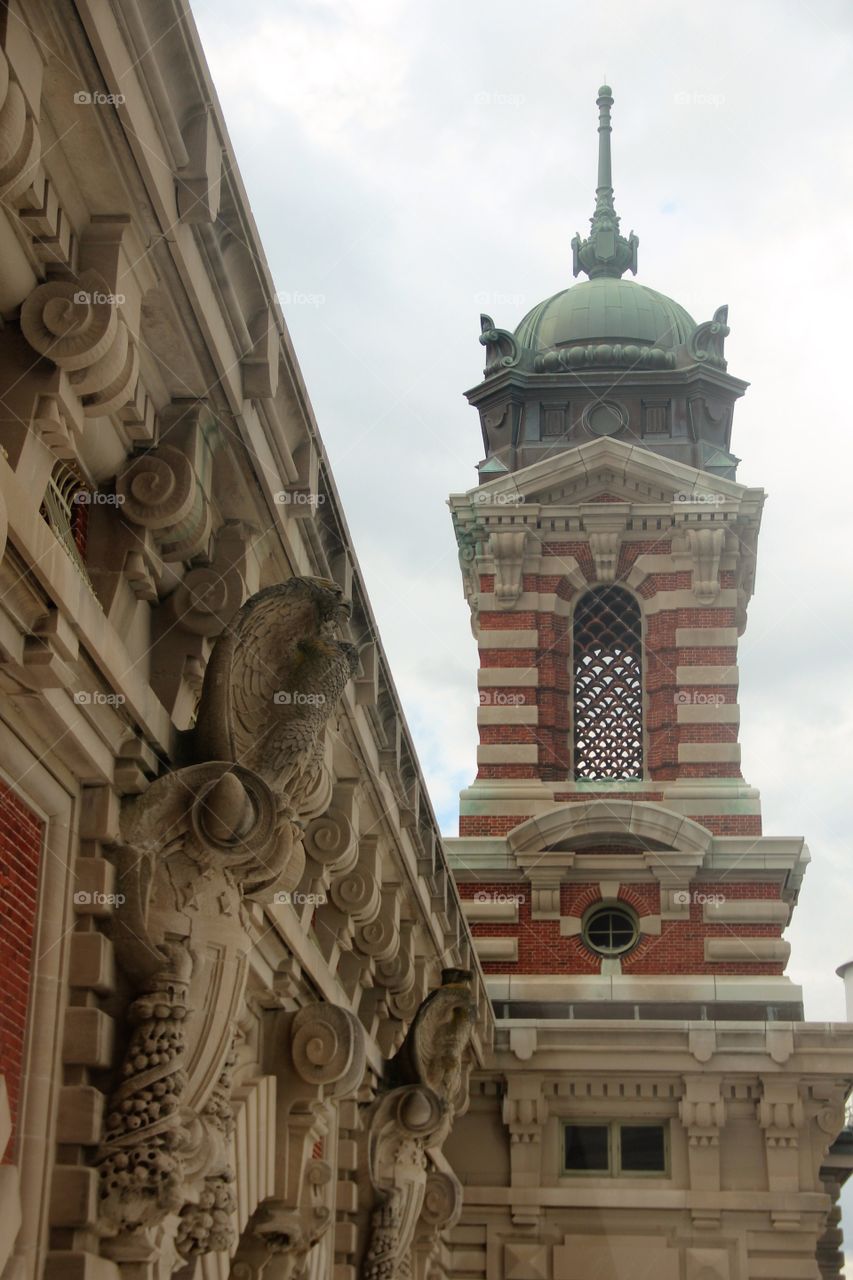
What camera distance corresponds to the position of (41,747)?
8.18 m

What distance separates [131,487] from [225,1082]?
3.10 metres

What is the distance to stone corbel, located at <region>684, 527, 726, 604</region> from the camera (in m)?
29.3

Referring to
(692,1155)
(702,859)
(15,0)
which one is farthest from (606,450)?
(15,0)

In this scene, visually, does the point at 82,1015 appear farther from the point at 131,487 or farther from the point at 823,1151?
the point at 823,1151

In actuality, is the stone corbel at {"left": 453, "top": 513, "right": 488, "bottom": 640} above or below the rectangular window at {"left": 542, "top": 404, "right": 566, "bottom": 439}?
below

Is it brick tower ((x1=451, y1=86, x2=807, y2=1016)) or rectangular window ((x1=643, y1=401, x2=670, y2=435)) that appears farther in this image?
rectangular window ((x1=643, y1=401, x2=670, y2=435))

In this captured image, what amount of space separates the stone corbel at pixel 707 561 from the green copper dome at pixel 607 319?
4246 mm

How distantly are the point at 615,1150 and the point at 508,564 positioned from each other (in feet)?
31.1

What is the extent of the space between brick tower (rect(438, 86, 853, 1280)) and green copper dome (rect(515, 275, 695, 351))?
0.05 m

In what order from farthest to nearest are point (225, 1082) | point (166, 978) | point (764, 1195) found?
point (764, 1195) < point (225, 1082) < point (166, 978)

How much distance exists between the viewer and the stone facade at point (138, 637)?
7633 mm
